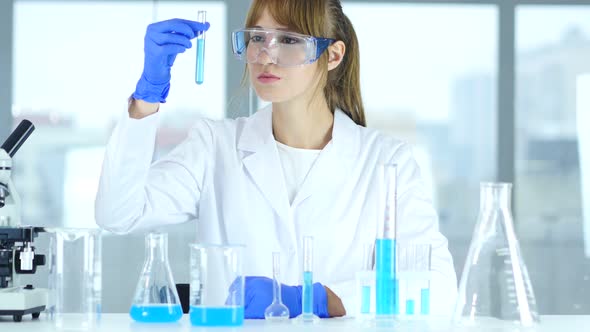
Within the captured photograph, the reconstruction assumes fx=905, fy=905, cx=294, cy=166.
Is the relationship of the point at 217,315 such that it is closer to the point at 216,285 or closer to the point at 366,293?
the point at 216,285

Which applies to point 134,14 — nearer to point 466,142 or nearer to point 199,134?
point 466,142

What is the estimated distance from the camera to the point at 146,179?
2436 mm

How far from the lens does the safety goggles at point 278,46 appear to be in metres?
2.45

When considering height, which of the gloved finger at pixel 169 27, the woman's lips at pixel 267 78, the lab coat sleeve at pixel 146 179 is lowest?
the lab coat sleeve at pixel 146 179

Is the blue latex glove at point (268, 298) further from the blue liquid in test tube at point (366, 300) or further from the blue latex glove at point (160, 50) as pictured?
the blue latex glove at point (160, 50)

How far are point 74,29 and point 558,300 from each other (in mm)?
3037

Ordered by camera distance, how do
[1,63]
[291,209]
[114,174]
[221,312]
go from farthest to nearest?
[1,63], [291,209], [114,174], [221,312]

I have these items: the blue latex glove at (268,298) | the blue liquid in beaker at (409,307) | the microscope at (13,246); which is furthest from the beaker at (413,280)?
the microscope at (13,246)

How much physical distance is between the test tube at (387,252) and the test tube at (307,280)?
0.48 ft

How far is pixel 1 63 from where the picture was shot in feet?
16.0

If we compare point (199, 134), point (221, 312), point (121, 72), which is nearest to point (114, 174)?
point (199, 134)

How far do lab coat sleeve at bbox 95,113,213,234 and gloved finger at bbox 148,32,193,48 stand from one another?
20cm

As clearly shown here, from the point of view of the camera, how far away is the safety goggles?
2.45 metres

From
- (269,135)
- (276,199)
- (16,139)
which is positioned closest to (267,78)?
(269,135)
